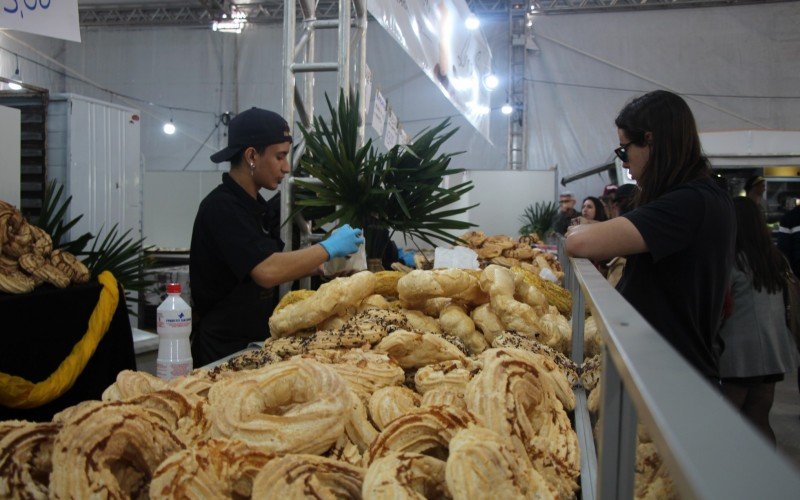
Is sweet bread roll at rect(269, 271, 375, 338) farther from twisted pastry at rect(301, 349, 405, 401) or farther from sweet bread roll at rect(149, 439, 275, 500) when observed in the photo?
sweet bread roll at rect(149, 439, 275, 500)

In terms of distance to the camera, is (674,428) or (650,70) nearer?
(674,428)

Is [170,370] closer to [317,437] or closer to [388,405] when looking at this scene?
[388,405]

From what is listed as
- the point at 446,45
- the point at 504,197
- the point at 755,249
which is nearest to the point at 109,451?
the point at 755,249

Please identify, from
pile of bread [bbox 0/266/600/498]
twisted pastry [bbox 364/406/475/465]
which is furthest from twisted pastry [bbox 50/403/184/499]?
twisted pastry [bbox 364/406/475/465]

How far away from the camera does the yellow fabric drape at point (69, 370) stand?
2.76m

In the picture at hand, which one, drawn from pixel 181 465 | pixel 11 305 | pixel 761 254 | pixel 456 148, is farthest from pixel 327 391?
pixel 456 148

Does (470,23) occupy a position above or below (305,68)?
above

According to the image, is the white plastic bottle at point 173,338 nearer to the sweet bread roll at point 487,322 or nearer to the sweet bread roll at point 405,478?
the sweet bread roll at point 487,322

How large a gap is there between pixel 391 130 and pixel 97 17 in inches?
521

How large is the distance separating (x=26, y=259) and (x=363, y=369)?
234 centimetres

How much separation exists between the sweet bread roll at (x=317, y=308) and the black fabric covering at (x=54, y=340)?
62.2 inches

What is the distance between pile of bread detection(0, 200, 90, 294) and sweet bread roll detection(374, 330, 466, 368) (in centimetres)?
213

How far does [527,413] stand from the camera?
118 cm

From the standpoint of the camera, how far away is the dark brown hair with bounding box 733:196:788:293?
3.40 meters
